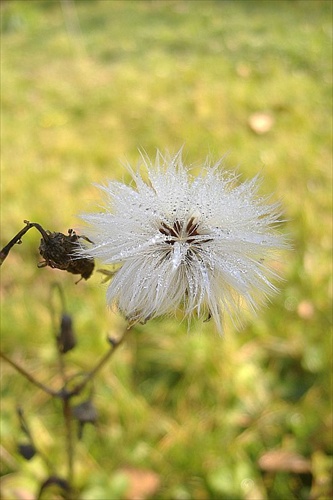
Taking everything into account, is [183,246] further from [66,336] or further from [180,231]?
[66,336]

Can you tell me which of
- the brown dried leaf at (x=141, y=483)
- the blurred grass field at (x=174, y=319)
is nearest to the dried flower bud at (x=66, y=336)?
the blurred grass field at (x=174, y=319)

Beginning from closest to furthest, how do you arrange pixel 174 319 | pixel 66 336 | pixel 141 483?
pixel 66 336 → pixel 174 319 → pixel 141 483

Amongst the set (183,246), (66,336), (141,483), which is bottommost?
(141,483)

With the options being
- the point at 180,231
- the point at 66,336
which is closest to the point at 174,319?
the point at 66,336

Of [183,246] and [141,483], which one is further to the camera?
[141,483]

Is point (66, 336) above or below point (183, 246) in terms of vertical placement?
below

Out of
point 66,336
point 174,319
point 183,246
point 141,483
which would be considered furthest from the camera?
point 141,483

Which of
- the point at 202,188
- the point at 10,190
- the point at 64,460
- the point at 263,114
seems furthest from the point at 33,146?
the point at 202,188
